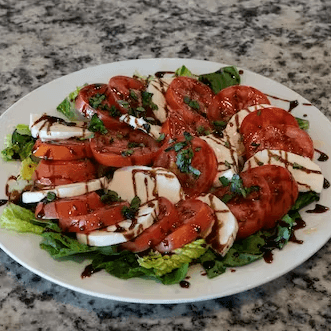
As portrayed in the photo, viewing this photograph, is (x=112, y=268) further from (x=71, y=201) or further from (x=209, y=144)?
(x=209, y=144)

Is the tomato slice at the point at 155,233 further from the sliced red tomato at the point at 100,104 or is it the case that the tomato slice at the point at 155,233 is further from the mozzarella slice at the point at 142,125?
the sliced red tomato at the point at 100,104

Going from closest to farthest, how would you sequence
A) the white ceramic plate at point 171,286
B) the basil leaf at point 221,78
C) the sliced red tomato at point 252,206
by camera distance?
1. the white ceramic plate at point 171,286
2. the sliced red tomato at point 252,206
3. the basil leaf at point 221,78

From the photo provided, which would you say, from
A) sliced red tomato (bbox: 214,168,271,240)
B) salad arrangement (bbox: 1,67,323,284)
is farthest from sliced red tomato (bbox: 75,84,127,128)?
sliced red tomato (bbox: 214,168,271,240)

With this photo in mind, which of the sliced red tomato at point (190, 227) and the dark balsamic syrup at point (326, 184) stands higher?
the sliced red tomato at point (190, 227)

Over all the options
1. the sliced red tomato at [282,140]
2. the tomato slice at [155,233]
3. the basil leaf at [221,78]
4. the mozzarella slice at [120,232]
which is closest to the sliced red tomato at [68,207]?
the mozzarella slice at [120,232]

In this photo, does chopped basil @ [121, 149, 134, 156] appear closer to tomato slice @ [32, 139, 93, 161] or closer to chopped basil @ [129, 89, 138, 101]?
tomato slice @ [32, 139, 93, 161]

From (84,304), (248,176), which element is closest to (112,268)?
(84,304)

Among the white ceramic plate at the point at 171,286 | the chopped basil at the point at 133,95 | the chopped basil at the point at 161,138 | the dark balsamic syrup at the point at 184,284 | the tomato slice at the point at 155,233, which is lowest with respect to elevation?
the dark balsamic syrup at the point at 184,284
